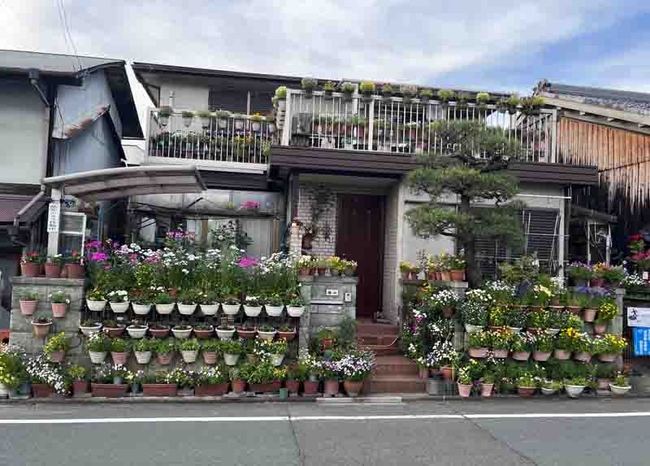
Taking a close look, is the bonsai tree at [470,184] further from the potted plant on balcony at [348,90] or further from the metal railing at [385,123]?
the potted plant on balcony at [348,90]

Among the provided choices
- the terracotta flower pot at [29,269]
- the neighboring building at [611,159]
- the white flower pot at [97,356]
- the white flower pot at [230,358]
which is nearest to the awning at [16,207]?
the terracotta flower pot at [29,269]

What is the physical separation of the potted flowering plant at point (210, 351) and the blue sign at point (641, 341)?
25.3 ft

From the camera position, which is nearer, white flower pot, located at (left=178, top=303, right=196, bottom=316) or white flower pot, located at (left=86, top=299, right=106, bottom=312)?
white flower pot, located at (left=86, top=299, right=106, bottom=312)

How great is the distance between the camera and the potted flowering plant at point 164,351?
7605mm

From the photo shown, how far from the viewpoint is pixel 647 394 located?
8422 mm

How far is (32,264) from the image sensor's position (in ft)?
25.5

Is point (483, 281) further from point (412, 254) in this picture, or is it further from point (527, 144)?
point (527, 144)

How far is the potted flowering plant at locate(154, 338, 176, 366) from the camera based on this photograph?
761 cm

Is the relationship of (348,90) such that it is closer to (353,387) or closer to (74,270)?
(353,387)

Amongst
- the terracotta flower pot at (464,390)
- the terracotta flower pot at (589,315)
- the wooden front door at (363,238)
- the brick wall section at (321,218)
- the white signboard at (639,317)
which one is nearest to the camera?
the terracotta flower pot at (464,390)

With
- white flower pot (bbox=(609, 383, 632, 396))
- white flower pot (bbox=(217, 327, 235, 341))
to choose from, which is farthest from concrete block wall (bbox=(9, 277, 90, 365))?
white flower pot (bbox=(609, 383, 632, 396))

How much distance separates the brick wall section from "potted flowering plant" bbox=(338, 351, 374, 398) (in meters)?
3.66

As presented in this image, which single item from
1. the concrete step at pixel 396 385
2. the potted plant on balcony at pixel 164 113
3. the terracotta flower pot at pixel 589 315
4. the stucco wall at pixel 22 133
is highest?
the potted plant on balcony at pixel 164 113

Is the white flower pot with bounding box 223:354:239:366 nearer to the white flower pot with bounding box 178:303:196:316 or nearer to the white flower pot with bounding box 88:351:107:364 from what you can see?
the white flower pot with bounding box 178:303:196:316
